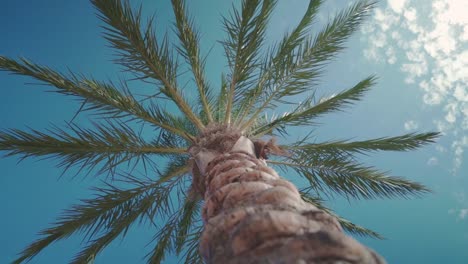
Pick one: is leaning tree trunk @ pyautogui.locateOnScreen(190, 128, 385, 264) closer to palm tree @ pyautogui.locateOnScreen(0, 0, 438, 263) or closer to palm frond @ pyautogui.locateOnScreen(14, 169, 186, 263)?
palm tree @ pyautogui.locateOnScreen(0, 0, 438, 263)

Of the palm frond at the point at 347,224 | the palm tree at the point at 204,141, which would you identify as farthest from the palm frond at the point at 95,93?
the palm frond at the point at 347,224

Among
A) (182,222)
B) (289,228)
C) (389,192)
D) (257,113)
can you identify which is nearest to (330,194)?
(389,192)

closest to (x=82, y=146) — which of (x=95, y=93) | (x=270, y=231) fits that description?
(x=95, y=93)

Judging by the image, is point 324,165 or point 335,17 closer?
point 324,165

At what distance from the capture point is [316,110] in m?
7.49

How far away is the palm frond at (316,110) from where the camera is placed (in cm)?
748

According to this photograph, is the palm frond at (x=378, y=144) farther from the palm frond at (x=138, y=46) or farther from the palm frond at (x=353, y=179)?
the palm frond at (x=138, y=46)

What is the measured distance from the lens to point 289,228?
206 centimetres

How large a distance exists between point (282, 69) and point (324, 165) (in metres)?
2.17

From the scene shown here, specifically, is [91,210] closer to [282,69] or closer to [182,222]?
[182,222]

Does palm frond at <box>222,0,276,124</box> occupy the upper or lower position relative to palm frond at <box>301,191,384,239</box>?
upper

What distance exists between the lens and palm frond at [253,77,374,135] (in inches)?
295

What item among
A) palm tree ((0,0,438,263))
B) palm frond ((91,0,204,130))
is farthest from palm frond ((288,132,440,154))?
palm frond ((91,0,204,130))

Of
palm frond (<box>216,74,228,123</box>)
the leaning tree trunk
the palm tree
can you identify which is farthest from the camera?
palm frond (<box>216,74,228,123</box>)
